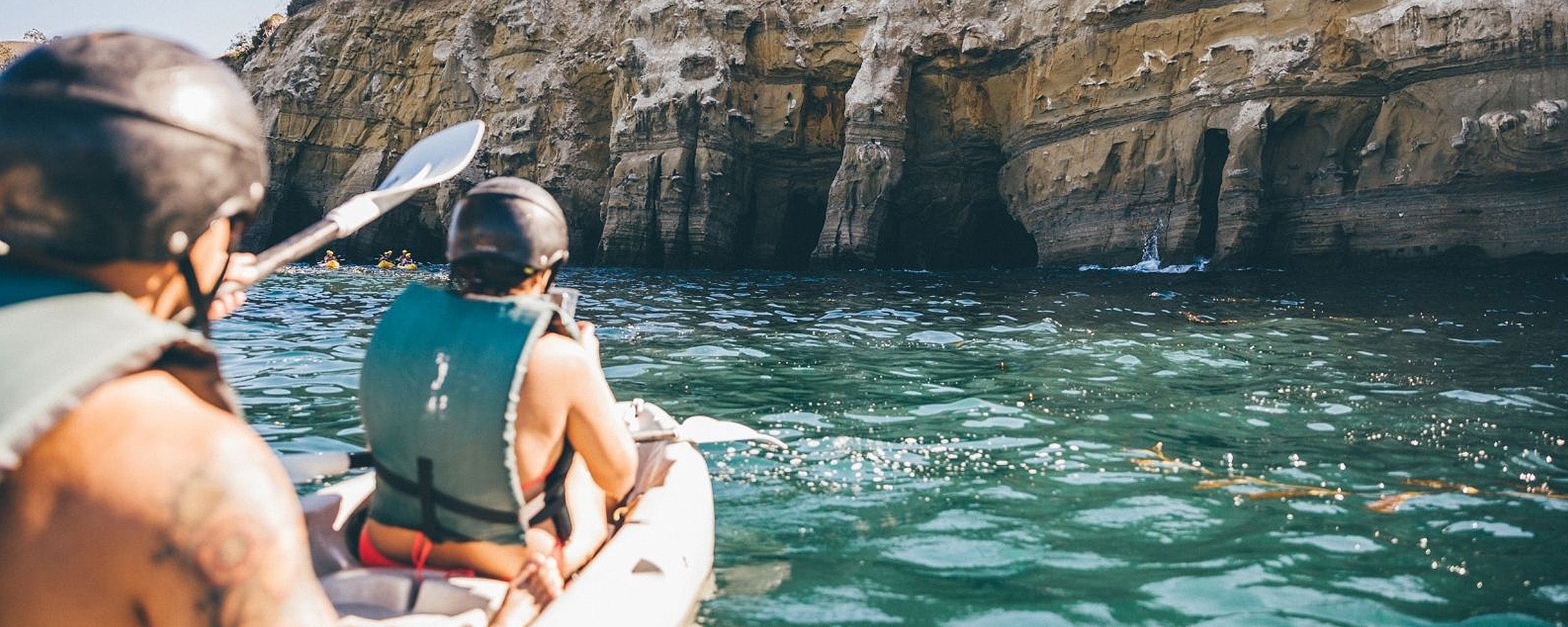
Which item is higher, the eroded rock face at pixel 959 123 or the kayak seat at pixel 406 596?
the eroded rock face at pixel 959 123

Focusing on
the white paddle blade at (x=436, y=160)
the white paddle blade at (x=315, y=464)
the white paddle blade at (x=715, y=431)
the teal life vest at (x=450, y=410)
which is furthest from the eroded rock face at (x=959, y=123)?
the white paddle blade at (x=315, y=464)

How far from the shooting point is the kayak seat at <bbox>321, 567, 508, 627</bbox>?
8.45 ft

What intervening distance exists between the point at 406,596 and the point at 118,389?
164 cm

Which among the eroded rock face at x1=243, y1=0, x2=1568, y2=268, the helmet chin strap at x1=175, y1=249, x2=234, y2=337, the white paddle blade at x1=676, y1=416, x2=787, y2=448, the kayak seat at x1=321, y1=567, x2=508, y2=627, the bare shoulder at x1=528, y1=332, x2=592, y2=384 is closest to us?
the helmet chin strap at x1=175, y1=249, x2=234, y2=337

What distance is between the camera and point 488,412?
2.60 metres

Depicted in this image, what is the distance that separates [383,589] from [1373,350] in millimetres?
8987

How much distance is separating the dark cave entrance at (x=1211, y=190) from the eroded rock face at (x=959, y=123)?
74mm

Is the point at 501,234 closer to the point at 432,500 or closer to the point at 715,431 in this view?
the point at 432,500

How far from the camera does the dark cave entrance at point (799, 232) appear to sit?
2928 cm

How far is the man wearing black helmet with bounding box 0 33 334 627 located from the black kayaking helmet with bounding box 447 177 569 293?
1.52 meters

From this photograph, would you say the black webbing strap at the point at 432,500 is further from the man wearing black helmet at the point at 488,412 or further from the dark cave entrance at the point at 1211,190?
the dark cave entrance at the point at 1211,190

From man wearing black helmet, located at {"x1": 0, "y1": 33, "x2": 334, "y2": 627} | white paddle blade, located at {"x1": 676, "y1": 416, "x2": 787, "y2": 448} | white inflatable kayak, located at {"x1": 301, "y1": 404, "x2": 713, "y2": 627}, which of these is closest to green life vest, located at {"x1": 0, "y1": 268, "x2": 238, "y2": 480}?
man wearing black helmet, located at {"x1": 0, "y1": 33, "x2": 334, "y2": 627}

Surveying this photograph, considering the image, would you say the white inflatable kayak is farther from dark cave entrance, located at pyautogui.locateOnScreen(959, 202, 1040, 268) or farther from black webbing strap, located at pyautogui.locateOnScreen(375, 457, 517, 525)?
dark cave entrance, located at pyautogui.locateOnScreen(959, 202, 1040, 268)

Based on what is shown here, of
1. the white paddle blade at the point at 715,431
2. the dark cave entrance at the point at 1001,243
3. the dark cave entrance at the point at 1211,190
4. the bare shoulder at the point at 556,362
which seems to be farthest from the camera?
the dark cave entrance at the point at 1001,243
